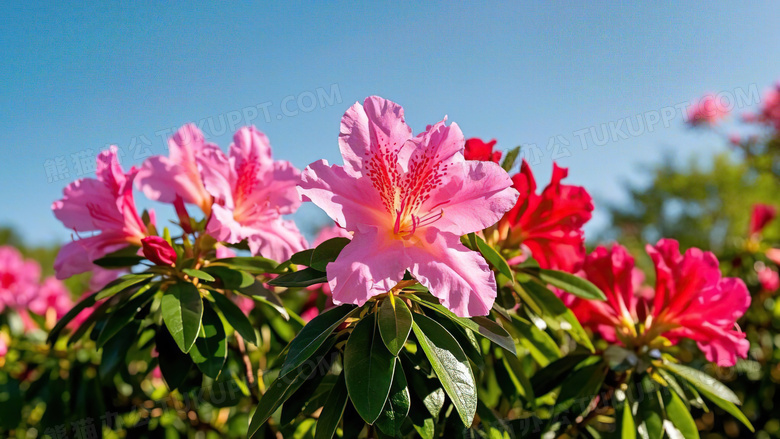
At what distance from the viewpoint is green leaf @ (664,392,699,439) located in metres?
1.18

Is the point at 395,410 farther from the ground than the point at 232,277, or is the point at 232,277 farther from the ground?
the point at 232,277

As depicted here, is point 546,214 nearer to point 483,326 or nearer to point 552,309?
point 552,309

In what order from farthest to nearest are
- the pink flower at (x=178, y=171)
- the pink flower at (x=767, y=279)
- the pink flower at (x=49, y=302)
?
the pink flower at (x=767, y=279)
the pink flower at (x=49, y=302)
the pink flower at (x=178, y=171)

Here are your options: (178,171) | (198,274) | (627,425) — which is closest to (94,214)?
(178,171)

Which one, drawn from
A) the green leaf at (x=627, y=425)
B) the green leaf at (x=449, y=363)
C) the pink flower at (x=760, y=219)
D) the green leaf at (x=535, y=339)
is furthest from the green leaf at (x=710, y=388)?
the pink flower at (x=760, y=219)

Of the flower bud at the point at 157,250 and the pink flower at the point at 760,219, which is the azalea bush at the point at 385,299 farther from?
the pink flower at the point at 760,219

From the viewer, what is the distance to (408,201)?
94cm

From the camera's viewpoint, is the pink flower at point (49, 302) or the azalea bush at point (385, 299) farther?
the pink flower at point (49, 302)

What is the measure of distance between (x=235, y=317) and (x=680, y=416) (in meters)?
1.07

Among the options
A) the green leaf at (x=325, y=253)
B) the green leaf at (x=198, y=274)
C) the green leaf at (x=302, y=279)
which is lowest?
the green leaf at (x=302, y=279)

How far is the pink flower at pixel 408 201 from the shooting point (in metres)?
0.84

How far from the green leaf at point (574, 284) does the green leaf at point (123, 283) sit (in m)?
0.95

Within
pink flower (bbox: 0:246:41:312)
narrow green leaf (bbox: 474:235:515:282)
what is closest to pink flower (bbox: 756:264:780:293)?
narrow green leaf (bbox: 474:235:515:282)

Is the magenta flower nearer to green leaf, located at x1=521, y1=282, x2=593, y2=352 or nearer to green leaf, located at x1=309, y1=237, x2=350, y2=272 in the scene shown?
green leaf, located at x1=309, y1=237, x2=350, y2=272
